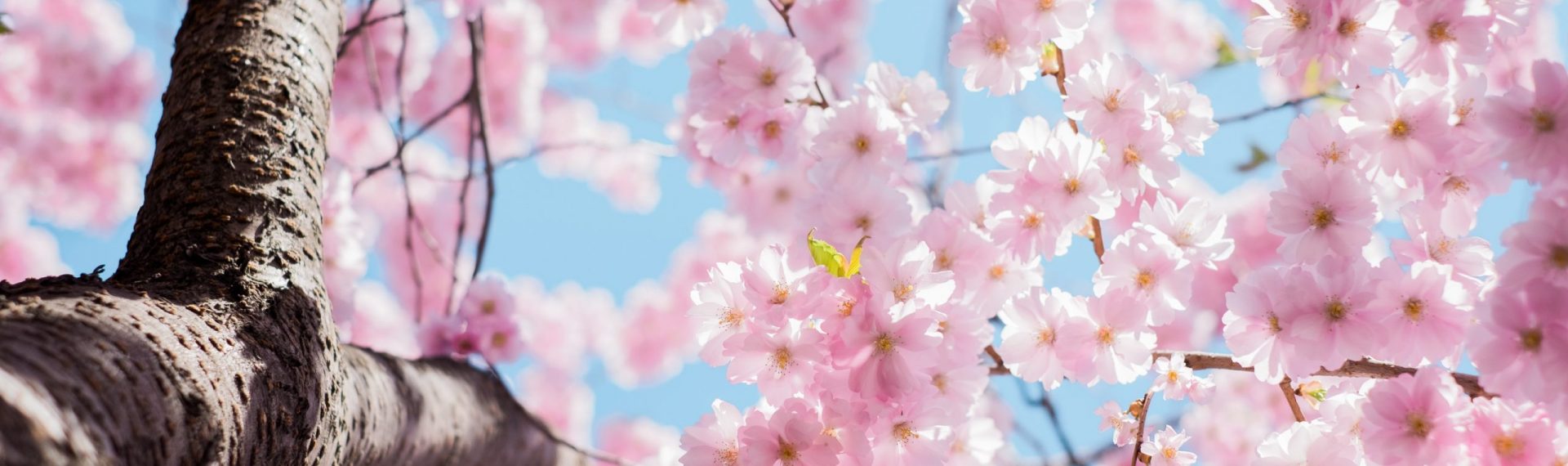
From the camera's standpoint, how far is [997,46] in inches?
54.9

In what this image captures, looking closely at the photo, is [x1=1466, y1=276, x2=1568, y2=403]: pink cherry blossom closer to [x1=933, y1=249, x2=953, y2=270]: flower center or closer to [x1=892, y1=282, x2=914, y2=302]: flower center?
[x1=892, y1=282, x2=914, y2=302]: flower center

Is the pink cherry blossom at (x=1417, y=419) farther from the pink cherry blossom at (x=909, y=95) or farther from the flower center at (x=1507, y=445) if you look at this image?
the pink cherry blossom at (x=909, y=95)

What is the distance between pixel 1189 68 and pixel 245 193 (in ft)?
15.2

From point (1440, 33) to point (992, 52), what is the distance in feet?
1.84

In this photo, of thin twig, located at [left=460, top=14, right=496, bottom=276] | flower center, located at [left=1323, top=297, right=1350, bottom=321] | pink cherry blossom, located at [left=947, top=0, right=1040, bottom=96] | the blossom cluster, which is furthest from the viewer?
the blossom cluster

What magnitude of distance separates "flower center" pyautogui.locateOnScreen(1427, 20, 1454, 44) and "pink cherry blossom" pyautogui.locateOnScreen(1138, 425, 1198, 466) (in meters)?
0.58

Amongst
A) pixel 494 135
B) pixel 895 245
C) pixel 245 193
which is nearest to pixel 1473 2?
pixel 895 245

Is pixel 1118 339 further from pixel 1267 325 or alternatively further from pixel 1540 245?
pixel 1540 245

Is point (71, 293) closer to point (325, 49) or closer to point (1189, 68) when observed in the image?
point (325, 49)

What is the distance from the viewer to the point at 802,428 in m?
1.11

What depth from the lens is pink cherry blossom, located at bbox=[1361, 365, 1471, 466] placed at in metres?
0.96

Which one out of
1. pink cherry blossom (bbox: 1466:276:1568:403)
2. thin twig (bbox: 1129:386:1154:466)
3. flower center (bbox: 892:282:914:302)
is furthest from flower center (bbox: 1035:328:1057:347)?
pink cherry blossom (bbox: 1466:276:1568:403)

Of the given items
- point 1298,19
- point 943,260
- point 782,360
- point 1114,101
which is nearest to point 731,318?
point 782,360

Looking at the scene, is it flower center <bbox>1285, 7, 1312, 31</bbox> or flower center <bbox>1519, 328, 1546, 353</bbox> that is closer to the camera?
flower center <bbox>1519, 328, 1546, 353</bbox>
